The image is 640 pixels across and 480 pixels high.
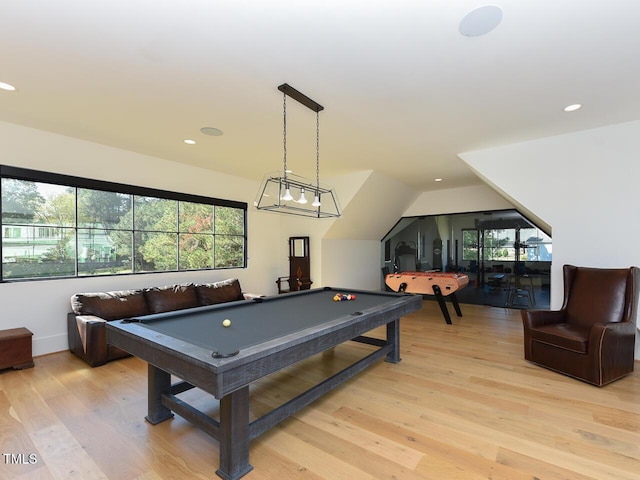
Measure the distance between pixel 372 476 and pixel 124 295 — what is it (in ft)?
12.6

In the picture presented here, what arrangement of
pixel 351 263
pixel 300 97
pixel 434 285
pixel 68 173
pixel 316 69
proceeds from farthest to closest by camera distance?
pixel 351 263 < pixel 434 285 < pixel 68 173 < pixel 300 97 < pixel 316 69

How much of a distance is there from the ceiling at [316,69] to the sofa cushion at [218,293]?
2229 millimetres

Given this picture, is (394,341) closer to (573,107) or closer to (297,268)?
(573,107)

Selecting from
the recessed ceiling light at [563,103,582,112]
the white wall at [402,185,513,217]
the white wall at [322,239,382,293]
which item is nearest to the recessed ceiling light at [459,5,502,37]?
the recessed ceiling light at [563,103,582,112]

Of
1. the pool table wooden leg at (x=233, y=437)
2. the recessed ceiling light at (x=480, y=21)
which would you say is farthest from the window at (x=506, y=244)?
the pool table wooden leg at (x=233, y=437)

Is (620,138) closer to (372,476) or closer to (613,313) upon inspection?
(613,313)

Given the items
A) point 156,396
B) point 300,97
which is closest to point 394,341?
point 156,396

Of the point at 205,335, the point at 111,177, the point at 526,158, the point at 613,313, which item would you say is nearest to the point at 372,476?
the point at 205,335

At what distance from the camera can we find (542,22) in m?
2.00

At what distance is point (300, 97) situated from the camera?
9.68ft

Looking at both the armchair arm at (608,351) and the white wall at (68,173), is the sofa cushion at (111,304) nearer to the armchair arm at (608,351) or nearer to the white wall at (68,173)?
the white wall at (68,173)

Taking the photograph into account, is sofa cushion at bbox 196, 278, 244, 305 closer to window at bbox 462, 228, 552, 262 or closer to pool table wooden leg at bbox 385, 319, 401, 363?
pool table wooden leg at bbox 385, 319, 401, 363

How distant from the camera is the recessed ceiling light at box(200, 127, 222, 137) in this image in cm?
378

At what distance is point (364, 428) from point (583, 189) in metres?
3.99
